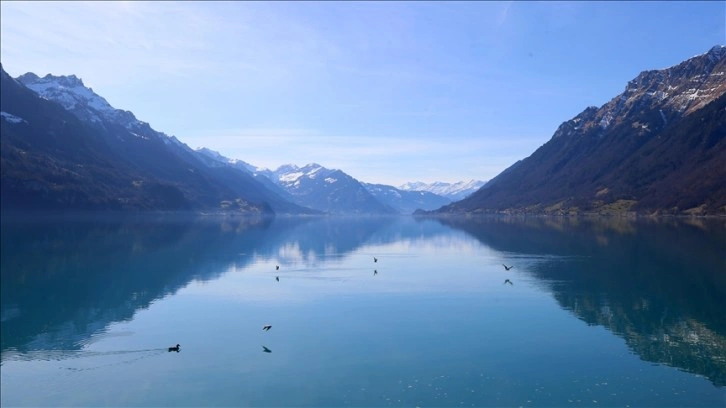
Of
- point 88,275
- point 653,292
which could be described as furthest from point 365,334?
point 88,275

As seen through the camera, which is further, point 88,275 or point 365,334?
point 88,275

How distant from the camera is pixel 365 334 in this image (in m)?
41.4

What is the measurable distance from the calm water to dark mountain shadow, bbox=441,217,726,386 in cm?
24

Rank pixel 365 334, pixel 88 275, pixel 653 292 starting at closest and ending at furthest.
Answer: pixel 365 334 → pixel 653 292 → pixel 88 275

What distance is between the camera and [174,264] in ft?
289

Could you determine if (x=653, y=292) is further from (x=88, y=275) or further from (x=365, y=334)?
(x=88, y=275)

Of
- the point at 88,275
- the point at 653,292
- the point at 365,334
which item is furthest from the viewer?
the point at 88,275

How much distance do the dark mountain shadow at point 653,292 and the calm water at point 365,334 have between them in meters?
0.24

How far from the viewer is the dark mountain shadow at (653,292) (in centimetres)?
3681

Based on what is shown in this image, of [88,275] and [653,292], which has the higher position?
[88,275]

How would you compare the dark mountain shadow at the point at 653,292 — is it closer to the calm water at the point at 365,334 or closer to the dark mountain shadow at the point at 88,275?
the calm water at the point at 365,334

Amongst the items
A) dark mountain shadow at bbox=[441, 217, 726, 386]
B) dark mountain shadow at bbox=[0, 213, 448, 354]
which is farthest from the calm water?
dark mountain shadow at bbox=[0, 213, 448, 354]

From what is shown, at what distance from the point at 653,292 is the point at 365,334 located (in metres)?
36.2

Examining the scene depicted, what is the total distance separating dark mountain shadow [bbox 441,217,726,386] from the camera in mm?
→ 36812
